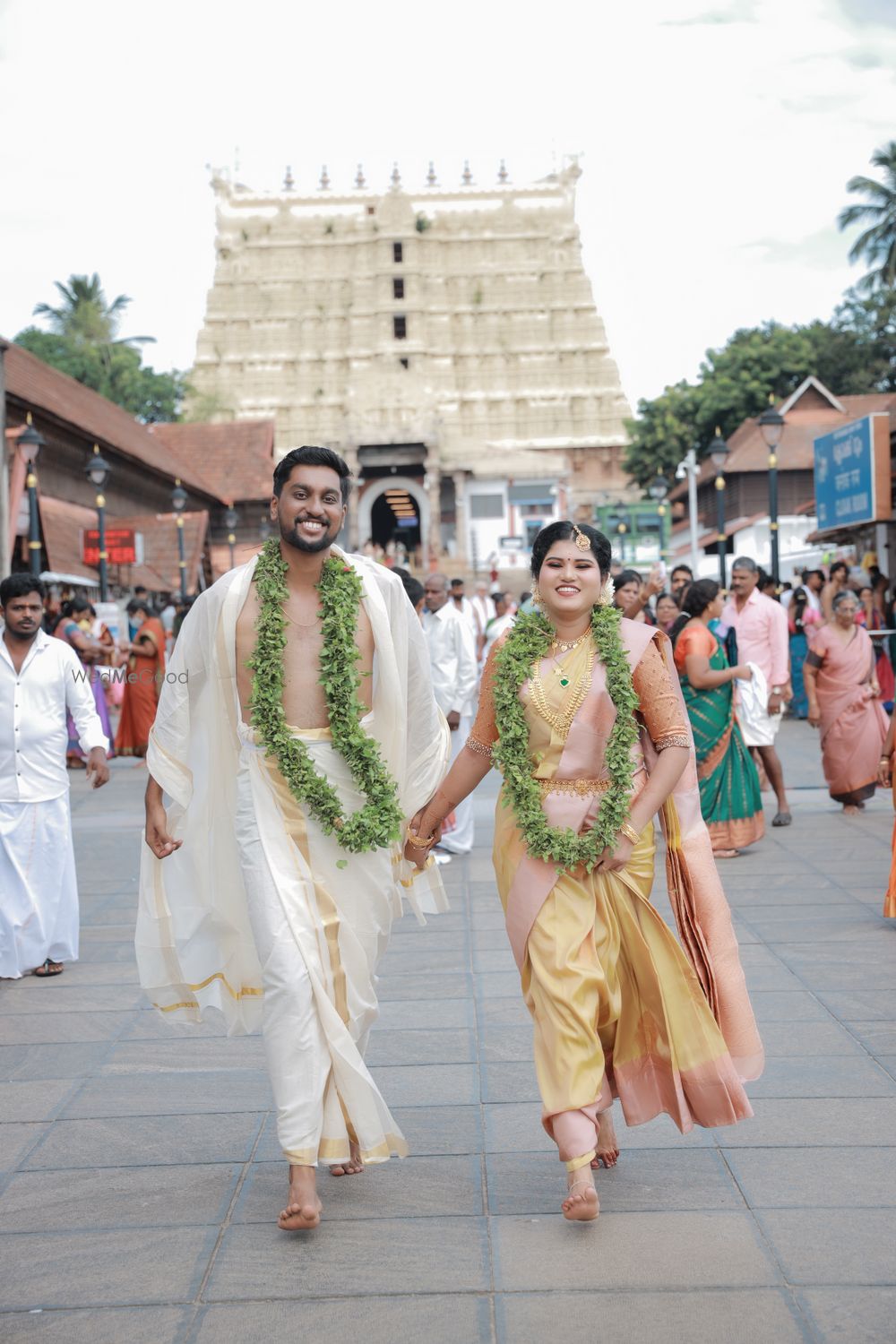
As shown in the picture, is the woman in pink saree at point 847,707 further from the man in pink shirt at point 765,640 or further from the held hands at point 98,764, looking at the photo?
the held hands at point 98,764

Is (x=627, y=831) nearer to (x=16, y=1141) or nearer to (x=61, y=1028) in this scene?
(x=16, y=1141)

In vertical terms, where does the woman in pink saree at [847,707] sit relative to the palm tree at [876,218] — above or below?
below

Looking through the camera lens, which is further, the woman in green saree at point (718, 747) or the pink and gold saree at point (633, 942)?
the woman in green saree at point (718, 747)

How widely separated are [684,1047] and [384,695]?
Answer: 1.27m

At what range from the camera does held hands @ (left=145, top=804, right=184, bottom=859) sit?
431 centimetres

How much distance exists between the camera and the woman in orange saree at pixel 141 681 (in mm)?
16984

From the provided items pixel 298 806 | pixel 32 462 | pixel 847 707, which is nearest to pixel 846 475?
pixel 32 462

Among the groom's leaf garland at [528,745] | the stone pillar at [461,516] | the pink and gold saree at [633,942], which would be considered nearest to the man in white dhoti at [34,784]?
the groom's leaf garland at [528,745]

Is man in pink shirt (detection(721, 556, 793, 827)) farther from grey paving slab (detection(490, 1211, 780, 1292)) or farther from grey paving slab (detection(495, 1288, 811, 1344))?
grey paving slab (detection(495, 1288, 811, 1344))

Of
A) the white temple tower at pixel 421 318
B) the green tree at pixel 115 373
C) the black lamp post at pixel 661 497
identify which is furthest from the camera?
the white temple tower at pixel 421 318

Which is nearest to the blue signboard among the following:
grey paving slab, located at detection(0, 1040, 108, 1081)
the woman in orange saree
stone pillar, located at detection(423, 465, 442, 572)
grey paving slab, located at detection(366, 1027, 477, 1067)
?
the woman in orange saree

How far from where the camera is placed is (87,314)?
2515 inches

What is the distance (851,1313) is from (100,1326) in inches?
62.1

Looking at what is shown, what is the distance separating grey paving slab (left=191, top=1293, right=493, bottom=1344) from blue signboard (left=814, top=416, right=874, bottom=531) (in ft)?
71.4
